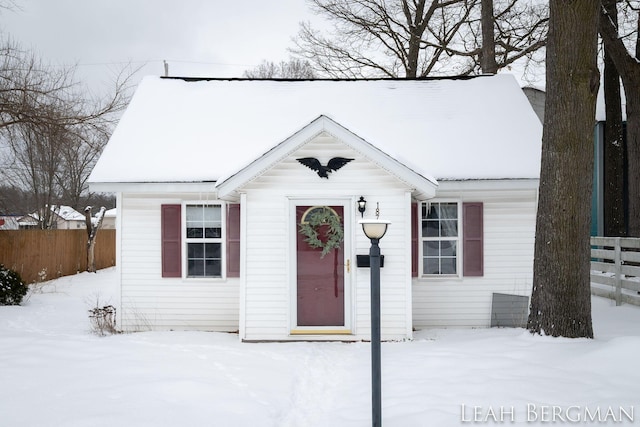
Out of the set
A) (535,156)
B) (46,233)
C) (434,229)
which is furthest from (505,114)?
(46,233)

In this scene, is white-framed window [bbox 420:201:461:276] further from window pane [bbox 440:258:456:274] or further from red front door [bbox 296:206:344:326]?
red front door [bbox 296:206:344:326]

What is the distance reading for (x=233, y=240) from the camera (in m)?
9.75

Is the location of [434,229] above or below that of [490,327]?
above

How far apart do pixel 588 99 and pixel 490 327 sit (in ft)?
14.4

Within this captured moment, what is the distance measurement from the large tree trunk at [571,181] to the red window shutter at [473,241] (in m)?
2.39

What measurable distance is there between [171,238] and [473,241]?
5.50 m

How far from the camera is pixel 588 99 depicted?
23.9ft

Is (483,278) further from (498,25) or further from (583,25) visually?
(498,25)

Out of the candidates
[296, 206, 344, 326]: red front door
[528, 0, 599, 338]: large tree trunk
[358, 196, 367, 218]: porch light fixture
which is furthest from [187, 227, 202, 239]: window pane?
[528, 0, 599, 338]: large tree trunk

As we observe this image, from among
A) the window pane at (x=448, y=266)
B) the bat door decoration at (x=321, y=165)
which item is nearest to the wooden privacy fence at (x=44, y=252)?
the bat door decoration at (x=321, y=165)

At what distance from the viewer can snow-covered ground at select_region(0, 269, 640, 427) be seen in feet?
16.4

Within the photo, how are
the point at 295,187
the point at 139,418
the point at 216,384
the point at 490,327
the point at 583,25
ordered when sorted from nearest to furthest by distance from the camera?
1. the point at 139,418
2. the point at 216,384
3. the point at 583,25
4. the point at 295,187
5. the point at 490,327

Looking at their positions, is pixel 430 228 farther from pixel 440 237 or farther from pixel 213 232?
pixel 213 232

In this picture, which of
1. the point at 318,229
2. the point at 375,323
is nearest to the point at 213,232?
the point at 318,229
